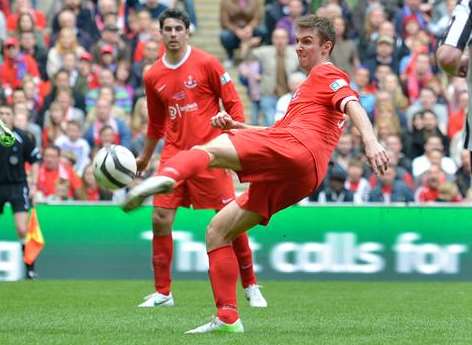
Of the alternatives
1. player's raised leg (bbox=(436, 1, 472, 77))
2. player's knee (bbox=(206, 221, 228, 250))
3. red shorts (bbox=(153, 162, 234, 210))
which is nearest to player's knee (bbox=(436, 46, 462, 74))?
player's raised leg (bbox=(436, 1, 472, 77))

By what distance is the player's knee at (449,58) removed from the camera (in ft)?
28.0

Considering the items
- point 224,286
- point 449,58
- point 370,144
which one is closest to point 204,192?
point 224,286

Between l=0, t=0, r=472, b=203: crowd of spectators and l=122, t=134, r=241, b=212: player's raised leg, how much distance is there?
32.6 ft

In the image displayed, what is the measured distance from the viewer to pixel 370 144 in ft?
30.8

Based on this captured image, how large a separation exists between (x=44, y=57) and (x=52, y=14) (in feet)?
5.37

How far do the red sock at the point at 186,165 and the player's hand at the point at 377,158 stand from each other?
3.42 feet

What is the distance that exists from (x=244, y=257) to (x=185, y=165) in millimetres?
4386

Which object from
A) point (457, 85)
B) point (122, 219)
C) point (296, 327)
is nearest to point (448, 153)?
point (457, 85)

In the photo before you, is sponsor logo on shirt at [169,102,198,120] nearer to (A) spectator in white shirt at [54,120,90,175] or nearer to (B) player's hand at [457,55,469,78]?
(B) player's hand at [457,55,469,78]

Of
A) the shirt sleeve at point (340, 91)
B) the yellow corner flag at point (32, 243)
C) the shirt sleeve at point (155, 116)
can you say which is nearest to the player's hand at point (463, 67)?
the shirt sleeve at point (340, 91)

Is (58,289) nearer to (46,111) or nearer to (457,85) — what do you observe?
(46,111)

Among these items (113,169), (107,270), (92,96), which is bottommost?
(107,270)

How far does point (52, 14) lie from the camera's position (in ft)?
81.1

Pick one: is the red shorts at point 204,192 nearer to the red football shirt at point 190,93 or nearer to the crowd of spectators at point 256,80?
the red football shirt at point 190,93
